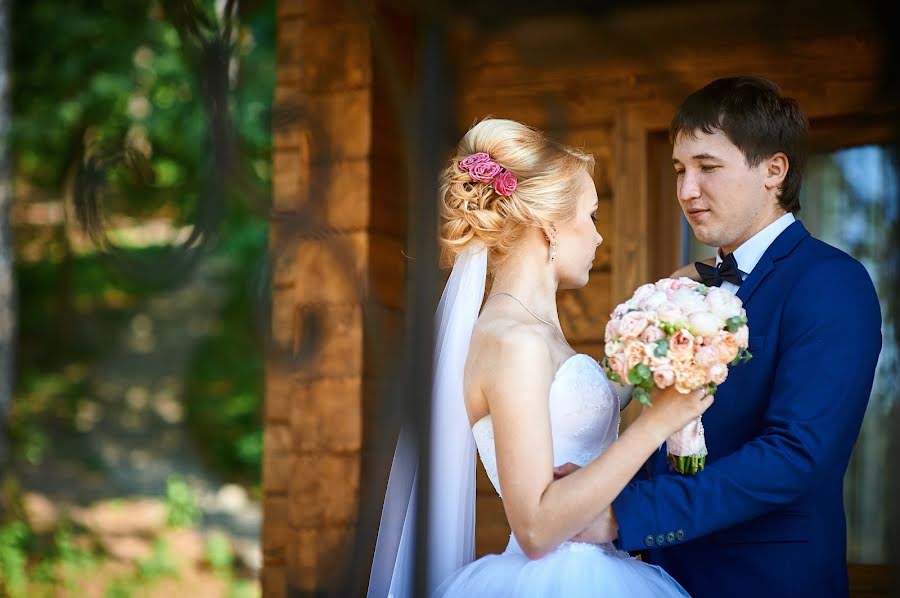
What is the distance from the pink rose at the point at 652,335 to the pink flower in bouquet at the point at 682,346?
0.03m

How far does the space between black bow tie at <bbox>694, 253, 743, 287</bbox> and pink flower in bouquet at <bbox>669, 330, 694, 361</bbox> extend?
0.56 m

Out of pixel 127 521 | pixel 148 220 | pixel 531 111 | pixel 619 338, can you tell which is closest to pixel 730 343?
pixel 619 338

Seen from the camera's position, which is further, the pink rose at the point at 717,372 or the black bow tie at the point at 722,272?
the black bow tie at the point at 722,272

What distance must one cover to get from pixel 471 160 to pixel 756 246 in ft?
2.50

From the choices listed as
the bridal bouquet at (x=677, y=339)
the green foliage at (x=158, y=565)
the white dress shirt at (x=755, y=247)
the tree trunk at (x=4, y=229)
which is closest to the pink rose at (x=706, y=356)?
the bridal bouquet at (x=677, y=339)

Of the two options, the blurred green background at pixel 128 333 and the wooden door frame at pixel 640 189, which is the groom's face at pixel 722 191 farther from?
the blurred green background at pixel 128 333

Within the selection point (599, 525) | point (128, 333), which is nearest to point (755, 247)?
point (599, 525)

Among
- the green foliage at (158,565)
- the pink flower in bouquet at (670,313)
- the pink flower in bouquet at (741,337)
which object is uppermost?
the pink flower in bouquet at (670,313)

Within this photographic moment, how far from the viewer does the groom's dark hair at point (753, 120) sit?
2762mm

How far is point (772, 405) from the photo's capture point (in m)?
2.49

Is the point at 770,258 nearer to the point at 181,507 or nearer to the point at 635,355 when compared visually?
the point at 635,355

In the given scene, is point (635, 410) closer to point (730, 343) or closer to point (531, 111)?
point (531, 111)

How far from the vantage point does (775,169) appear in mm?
2779

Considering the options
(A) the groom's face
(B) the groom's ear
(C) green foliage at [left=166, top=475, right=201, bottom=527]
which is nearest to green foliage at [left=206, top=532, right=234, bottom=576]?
(C) green foliage at [left=166, top=475, right=201, bottom=527]
